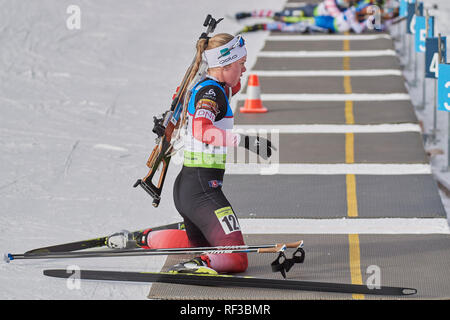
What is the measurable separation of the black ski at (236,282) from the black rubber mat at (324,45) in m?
12.0

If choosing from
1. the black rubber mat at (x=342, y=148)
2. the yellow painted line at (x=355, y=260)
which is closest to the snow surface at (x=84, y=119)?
the black rubber mat at (x=342, y=148)

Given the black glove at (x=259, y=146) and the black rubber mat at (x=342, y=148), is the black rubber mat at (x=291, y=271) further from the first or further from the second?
the black rubber mat at (x=342, y=148)

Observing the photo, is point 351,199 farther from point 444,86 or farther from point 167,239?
point 167,239

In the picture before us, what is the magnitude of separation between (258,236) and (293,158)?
2.86 meters

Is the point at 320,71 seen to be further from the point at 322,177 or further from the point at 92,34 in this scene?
the point at 322,177

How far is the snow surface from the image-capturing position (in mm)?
7996

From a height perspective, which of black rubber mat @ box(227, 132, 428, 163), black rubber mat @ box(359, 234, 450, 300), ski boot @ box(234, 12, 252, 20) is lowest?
black rubber mat @ box(227, 132, 428, 163)

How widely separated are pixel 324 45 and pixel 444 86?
398 inches

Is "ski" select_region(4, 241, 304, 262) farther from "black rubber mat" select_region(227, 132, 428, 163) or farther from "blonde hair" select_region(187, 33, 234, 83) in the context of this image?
"black rubber mat" select_region(227, 132, 428, 163)

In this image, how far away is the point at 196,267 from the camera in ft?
22.0

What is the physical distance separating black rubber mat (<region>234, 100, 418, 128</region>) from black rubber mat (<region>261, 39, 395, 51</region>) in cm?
504

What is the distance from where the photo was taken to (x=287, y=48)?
18.5m

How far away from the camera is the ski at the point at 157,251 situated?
6543 mm

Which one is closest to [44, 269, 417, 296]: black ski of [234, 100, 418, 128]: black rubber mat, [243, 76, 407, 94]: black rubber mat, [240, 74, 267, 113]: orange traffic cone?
[234, 100, 418, 128]: black rubber mat
